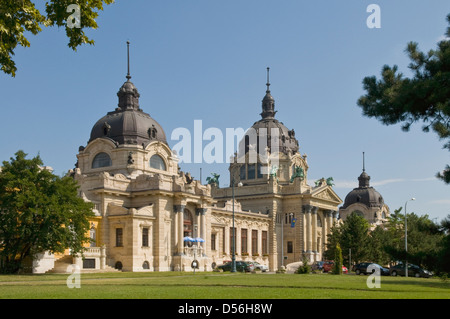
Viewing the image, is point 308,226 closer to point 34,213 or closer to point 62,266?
point 62,266

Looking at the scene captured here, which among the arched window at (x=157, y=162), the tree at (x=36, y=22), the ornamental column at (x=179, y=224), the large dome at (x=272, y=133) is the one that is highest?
the large dome at (x=272, y=133)

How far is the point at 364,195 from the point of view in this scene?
439ft

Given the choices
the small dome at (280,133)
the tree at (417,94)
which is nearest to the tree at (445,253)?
the tree at (417,94)

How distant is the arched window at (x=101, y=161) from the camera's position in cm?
6983

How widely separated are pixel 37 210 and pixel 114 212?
1727 centimetres

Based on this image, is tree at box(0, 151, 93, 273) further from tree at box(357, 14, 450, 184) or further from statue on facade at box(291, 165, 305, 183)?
statue on facade at box(291, 165, 305, 183)

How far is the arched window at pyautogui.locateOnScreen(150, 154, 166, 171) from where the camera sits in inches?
2800

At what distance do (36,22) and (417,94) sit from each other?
11538 mm

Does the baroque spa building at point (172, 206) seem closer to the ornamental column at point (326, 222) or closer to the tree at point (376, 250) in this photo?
the ornamental column at point (326, 222)

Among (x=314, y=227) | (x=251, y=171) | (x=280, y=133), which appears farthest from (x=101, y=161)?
(x=280, y=133)

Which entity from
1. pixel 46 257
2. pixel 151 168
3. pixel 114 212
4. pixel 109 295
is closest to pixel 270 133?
pixel 151 168

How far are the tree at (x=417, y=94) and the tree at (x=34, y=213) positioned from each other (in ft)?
100

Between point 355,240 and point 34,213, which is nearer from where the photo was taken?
point 34,213
